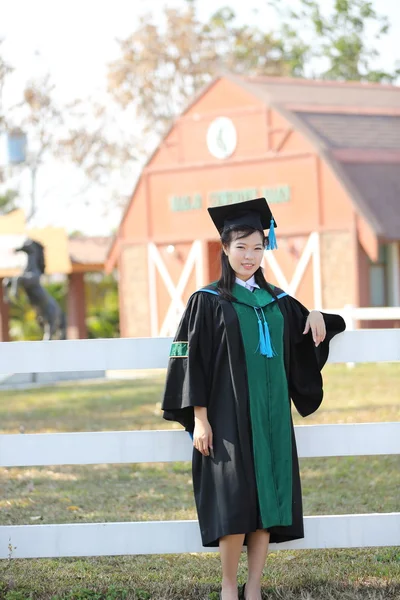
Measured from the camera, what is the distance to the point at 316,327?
430cm

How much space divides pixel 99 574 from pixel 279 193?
18.1 m

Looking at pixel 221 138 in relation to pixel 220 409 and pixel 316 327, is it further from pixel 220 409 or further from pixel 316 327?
pixel 220 409

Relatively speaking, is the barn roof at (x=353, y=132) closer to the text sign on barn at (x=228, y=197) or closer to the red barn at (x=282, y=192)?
the red barn at (x=282, y=192)

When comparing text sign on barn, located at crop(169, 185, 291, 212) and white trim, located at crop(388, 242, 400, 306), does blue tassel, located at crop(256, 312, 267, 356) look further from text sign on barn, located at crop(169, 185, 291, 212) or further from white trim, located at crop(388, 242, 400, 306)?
white trim, located at crop(388, 242, 400, 306)

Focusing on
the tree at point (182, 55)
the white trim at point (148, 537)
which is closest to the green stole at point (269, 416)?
the white trim at point (148, 537)

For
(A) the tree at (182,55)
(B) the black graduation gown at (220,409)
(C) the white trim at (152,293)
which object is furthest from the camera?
(A) the tree at (182,55)

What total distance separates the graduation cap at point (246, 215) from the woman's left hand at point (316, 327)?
1.12ft

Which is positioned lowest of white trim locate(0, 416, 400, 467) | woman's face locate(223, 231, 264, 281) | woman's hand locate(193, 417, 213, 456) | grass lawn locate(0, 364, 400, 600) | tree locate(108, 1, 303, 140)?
grass lawn locate(0, 364, 400, 600)

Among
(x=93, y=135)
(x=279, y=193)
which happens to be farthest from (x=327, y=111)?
(x=93, y=135)

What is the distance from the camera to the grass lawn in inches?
180

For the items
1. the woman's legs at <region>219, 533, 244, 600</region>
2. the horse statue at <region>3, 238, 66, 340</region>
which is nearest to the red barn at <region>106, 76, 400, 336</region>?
the horse statue at <region>3, 238, 66, 340</region>

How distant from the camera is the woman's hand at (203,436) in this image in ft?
13.5

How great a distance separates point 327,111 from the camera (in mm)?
22859

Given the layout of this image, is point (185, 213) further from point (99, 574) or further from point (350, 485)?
point (99, 574)
